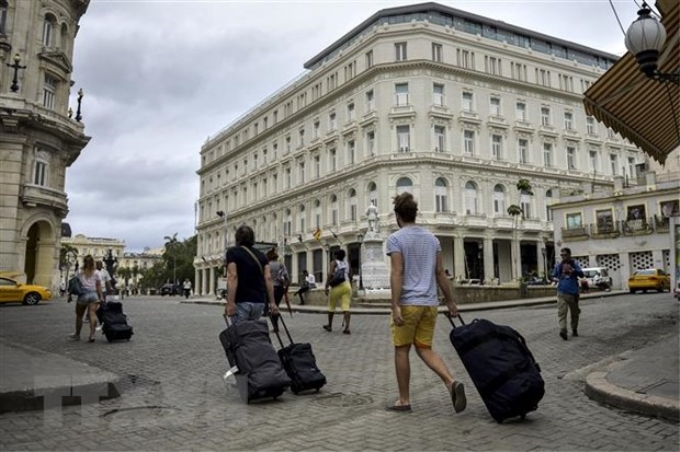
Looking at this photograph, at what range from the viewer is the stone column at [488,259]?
41781 mm

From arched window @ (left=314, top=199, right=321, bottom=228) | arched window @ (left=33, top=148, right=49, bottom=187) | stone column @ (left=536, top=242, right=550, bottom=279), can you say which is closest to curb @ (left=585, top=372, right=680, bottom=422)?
arched window @ (left=33, top=148, right=49, bottom=187)

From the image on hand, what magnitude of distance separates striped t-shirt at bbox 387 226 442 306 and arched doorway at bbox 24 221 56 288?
101 feet

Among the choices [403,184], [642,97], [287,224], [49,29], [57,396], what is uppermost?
[49,29]

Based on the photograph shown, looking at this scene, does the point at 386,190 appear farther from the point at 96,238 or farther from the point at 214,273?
the point at 96,238

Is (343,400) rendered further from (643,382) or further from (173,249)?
(173,249)

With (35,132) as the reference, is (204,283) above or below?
below

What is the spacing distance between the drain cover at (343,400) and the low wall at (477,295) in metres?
15.8

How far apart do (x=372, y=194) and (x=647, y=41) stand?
3654 cm

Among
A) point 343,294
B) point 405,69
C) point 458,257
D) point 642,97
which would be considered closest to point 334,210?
point 458,257

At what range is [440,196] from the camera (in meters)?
41.4

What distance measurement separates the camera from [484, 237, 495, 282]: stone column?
4178 centimetres

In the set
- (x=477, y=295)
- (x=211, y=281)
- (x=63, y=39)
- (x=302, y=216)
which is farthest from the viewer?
(x=211, y=281)

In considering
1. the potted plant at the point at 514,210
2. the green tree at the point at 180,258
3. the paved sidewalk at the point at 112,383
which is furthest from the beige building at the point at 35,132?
the green tree at the point at 180,258

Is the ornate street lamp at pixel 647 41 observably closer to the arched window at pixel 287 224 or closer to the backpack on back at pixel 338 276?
the backpack on back at pixel 338 276
